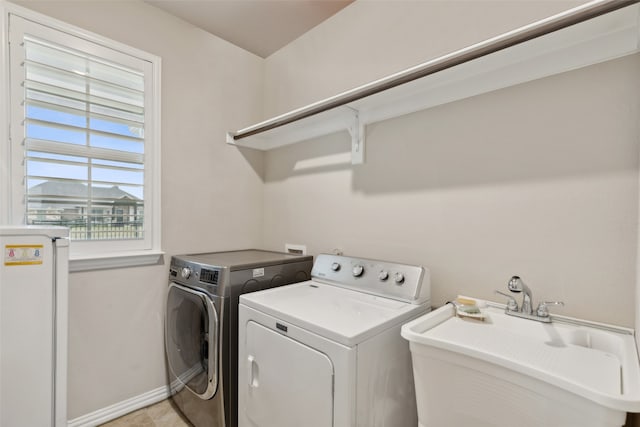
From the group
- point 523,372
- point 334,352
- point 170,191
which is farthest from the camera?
point 170,191

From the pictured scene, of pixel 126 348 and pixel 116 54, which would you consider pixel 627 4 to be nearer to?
pixel 116 54

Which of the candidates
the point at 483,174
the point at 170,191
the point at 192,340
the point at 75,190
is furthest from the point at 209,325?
the point at 483,174

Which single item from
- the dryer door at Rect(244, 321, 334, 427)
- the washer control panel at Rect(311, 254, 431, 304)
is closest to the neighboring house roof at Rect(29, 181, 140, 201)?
the dryer door at Rect(244, 321, 334, 427)

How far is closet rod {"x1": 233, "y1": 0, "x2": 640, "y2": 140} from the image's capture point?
34.6 inches


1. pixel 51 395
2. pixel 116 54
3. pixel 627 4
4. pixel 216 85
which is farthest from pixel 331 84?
pixel 51 395

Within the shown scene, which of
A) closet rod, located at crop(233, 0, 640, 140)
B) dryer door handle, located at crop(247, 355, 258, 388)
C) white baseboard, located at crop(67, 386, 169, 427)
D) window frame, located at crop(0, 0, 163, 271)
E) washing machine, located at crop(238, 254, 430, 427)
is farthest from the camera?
white baseboard, located at crop(67, 386, 169, 427)

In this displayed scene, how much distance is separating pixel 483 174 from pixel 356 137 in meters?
0.78

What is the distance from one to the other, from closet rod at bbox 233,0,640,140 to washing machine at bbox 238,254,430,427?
875mm

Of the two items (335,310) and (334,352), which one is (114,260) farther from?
(334,352)

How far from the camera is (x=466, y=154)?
4.84 feet

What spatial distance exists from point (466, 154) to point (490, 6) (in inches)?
27.3

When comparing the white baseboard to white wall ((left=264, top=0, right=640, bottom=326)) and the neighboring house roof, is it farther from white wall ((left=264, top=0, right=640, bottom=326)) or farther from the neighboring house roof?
white wall ((left=264, top=0, right=640, bottom=326))

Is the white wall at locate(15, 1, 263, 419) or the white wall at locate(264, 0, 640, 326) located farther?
the white wall at locate(15, 1, 263, 419)

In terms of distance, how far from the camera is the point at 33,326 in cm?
116
